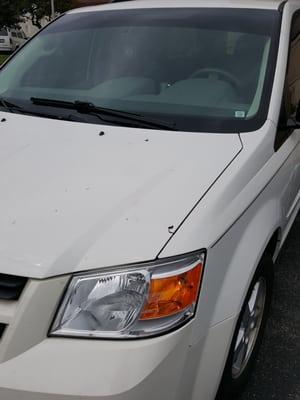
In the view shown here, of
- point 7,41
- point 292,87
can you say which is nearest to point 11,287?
point 292,87

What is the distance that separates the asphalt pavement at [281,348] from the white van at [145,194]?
153 millimetres

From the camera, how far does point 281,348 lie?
2.73m

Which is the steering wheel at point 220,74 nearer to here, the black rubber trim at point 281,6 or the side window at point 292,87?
the side window at point 292,87

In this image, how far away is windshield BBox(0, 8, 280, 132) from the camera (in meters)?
Answer: 2.56

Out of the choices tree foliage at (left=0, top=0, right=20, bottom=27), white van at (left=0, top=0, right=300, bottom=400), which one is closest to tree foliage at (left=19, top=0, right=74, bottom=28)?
tree foliage at (left=0, top=0, right=20, bottom=27)

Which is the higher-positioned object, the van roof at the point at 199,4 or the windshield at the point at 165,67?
the van roof at the point at 199,4

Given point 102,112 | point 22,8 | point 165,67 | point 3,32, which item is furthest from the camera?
point 22,8

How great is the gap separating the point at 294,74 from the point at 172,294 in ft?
6.05

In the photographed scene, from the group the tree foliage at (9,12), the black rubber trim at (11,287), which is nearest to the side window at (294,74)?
the black rubber trim at (11,287)

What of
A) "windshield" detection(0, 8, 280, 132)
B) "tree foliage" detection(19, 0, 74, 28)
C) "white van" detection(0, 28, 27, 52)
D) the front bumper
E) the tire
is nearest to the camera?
the front bumper

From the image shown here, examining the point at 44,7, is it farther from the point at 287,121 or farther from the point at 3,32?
the point at 287,121

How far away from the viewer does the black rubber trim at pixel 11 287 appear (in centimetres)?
155

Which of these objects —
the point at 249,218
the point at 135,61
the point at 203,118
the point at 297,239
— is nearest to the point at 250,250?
the point at 249,218

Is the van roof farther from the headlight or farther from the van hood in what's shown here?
the headlight
